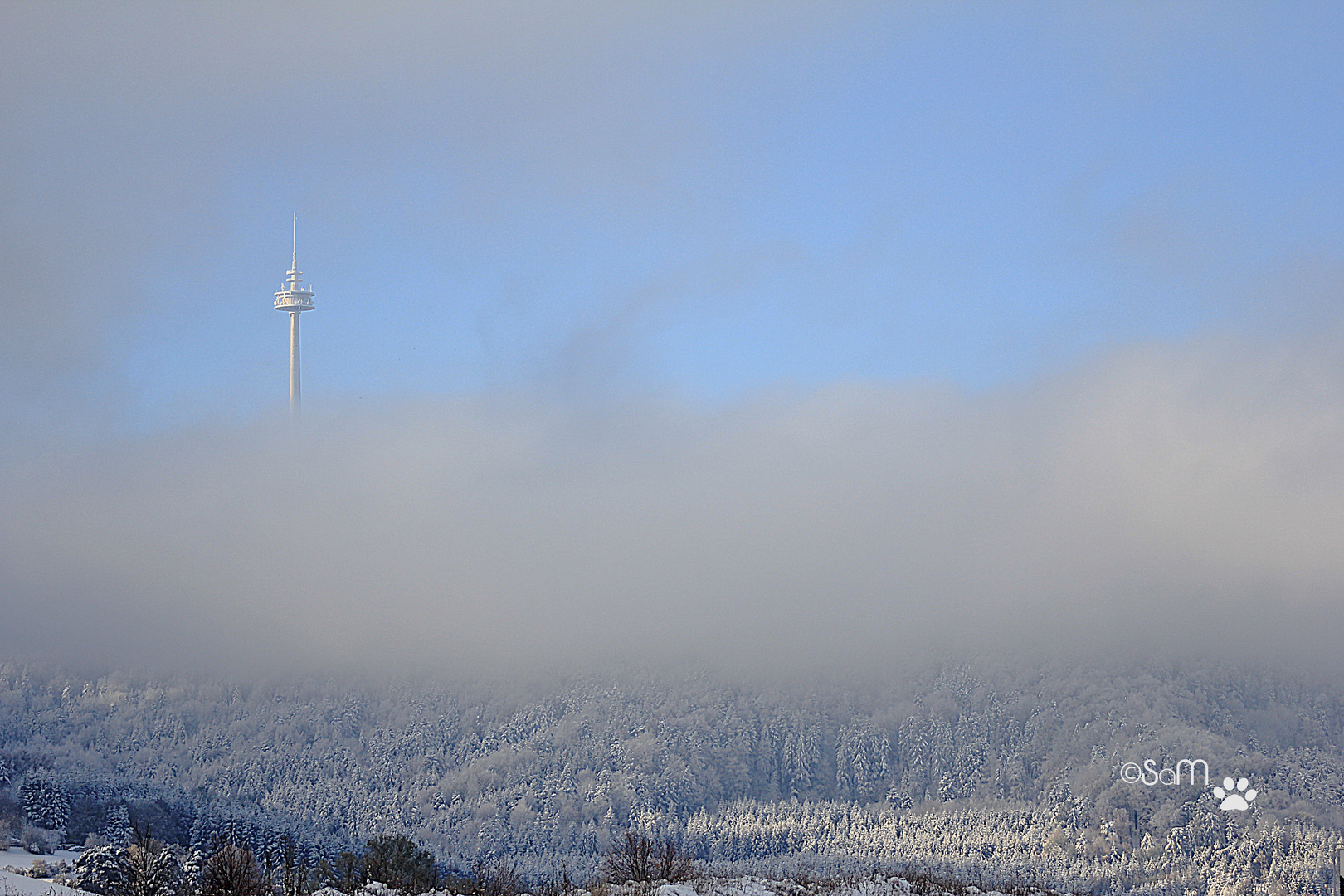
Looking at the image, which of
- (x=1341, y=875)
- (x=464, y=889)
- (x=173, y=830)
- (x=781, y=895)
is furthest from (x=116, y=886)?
(x=173, y=830)

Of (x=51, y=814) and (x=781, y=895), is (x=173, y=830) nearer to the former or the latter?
(x=51, y=814)

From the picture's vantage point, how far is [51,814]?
179m

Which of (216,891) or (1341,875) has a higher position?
(1341,875)

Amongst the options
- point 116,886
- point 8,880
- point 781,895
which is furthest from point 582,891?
point 8,880

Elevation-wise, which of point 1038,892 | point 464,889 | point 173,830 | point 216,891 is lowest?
point 173,830

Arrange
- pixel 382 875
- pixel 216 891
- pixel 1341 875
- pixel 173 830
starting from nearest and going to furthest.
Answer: pixel 1341 875, pixel 216 891, pixel 382 875, pixel 173 830

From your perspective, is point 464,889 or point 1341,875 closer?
point 1341,875

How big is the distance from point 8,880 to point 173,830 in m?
158

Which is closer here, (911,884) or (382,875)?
(911,884)

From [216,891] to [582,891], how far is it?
19708mm

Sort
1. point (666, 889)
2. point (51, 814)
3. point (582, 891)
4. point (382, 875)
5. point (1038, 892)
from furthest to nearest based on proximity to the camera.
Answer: point (51, 814) < point (382, 875) < point (1038, 892) < point (582, 891) < point (666, 889)

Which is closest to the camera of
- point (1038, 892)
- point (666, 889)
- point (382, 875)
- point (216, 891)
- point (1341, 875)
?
point (1341, 875)

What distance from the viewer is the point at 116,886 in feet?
178

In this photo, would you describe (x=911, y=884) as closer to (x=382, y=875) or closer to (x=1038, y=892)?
(x=1038, y=892)
